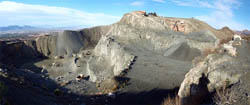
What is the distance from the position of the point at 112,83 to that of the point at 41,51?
41407mm

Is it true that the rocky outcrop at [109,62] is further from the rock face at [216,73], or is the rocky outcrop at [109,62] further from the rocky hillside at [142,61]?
the rock face at [216,73]

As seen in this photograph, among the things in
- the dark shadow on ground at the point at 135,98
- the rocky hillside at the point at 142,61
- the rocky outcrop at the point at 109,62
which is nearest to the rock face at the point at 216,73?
the rocky hillside at the point at 142,61

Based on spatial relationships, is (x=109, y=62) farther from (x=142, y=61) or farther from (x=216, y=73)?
(x=216, y=73)

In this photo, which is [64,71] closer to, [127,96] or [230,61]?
[127,96]

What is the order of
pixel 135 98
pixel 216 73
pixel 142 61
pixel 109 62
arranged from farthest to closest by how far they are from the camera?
pixel 109 62, pixel 142 61, pixel 135 98, pixel 216 73

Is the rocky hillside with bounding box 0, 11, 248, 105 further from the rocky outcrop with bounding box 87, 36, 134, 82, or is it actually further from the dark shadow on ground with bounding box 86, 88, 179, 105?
the dark shadow on ground with bounding box 86, 88, 179, 105

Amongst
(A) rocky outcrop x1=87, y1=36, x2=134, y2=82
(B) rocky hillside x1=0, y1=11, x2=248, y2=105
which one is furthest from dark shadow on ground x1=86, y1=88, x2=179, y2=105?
(A) rocky outcrop x1=87, y1=36, x2=134, y2=82

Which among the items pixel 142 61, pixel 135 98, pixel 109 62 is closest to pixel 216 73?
pixel 135 98

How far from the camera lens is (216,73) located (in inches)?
329

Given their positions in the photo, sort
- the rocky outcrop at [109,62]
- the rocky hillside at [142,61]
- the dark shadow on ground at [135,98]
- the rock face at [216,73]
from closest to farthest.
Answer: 1. the rock face at [216,73]
2. the dark shadow on ground at [135,98]
3. the rocky hillside at [142,61]
4. the rocky outcrop at [109,62]

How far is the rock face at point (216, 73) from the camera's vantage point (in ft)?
25.6

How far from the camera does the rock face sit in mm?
7809

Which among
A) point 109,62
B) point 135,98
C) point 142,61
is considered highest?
point 142,61

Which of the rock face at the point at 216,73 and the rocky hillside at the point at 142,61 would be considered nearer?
the rock face at the point at 216,73
